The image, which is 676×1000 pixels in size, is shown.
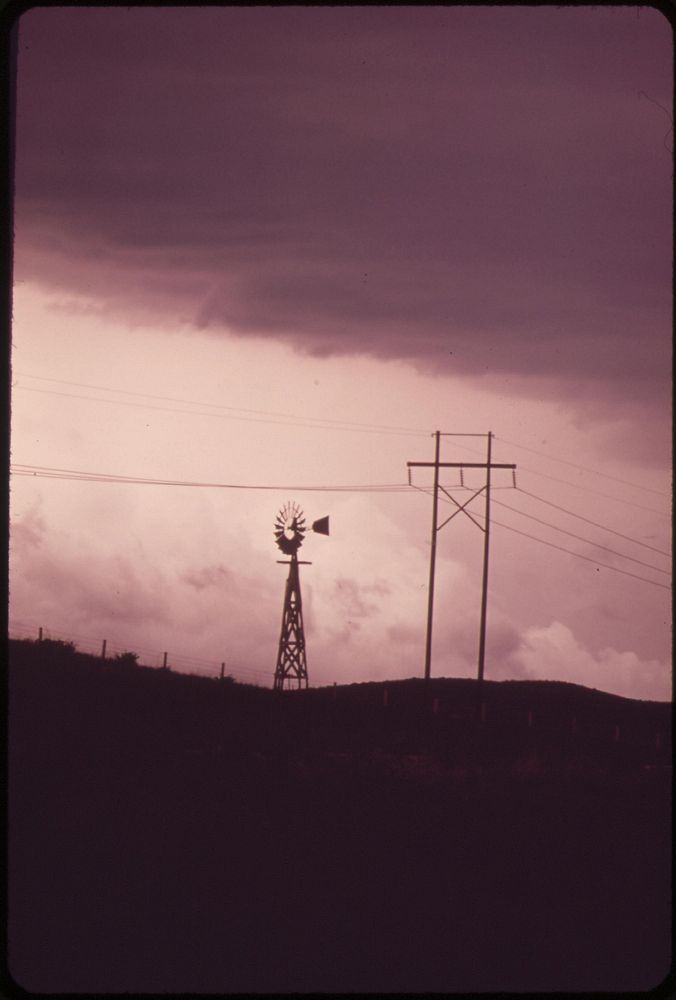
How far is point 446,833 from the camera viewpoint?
20188mm

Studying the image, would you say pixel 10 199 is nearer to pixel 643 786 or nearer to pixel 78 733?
pixel 78 733

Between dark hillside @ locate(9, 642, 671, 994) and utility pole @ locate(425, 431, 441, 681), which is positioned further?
utility pole @ locate(425, 431, 441, 681)

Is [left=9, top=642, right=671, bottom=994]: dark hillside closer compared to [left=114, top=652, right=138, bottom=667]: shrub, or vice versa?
[left=9, top=642, right=671, bottom=994]: dark hillside

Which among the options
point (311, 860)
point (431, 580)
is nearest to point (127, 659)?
point (431, 580)

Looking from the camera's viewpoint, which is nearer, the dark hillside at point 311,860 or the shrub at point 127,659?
the dark hillside at point 311,860

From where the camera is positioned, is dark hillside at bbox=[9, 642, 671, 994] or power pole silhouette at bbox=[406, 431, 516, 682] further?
power pole silhouette at bbox=[406, 431, 516, 682]

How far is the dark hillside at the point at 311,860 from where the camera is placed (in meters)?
14.3

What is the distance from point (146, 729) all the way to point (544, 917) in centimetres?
1356

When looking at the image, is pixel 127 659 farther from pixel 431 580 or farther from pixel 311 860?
pixel 311 860

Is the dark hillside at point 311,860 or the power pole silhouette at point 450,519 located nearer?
the dark hillside at point 311,860

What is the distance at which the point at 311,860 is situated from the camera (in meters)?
18.1

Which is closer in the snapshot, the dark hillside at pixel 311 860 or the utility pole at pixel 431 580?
the dark hillside at pixel 311 860

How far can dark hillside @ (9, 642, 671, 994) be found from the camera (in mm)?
Answer: 14312

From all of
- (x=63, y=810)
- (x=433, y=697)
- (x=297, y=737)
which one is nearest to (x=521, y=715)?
(x=433, y=697)
